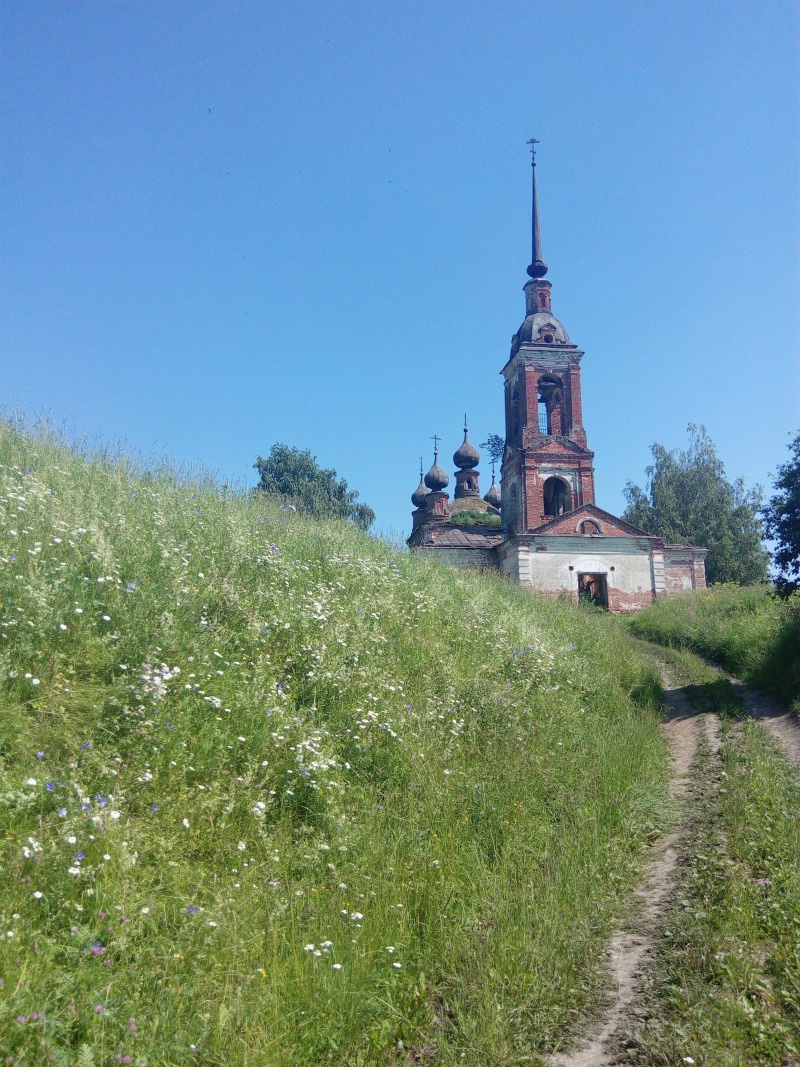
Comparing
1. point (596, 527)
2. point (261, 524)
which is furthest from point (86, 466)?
point (596, 527)

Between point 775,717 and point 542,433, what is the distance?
2824cm

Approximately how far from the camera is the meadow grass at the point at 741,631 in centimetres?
1187

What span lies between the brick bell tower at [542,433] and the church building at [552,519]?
0.16 feet

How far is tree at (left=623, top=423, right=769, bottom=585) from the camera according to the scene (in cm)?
4894

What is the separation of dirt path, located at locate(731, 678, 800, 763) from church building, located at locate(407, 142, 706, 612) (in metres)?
19.5

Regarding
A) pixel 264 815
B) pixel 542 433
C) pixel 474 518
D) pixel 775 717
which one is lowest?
pixel 264 815

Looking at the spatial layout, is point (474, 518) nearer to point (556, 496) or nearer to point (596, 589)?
point (556, 496)

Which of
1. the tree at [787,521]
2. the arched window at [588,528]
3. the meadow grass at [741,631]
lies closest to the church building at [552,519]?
the arched window at [588,528]

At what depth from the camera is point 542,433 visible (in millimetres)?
36906

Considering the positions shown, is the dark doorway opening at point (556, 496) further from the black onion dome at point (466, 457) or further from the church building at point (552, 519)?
the black onion dome at point (466, 457)

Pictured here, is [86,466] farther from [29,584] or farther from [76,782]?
[76,782]

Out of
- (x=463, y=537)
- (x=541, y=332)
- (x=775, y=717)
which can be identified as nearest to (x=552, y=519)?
(x=463, y=537)

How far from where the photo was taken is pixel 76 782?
3.65m

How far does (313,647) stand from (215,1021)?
3371mm
